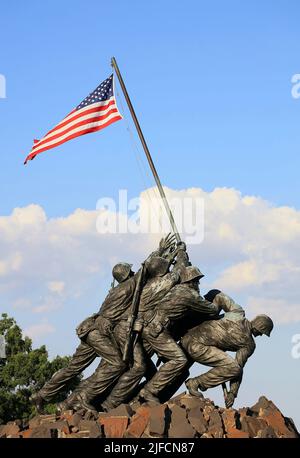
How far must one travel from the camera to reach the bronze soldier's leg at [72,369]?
18.9 meters

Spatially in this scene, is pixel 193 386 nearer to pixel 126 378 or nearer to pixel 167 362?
pixel 167 362

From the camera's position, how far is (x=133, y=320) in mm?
18469

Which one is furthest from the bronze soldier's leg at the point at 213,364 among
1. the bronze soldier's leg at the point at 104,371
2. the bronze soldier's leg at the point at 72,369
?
the bronze soldier's leg at the point at 72,369

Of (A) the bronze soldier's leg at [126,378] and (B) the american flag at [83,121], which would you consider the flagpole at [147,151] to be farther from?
(A) the bronze soldier's leg at [126,378]

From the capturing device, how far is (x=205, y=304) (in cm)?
1844

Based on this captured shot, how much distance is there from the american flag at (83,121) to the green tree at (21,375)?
16.9 metres

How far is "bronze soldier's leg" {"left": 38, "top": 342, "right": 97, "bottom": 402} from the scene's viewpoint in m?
18.9

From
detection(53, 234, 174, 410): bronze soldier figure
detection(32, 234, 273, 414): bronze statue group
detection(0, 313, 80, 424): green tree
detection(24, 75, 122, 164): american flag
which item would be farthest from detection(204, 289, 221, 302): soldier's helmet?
detection(0, 313, 80, 424): green tree

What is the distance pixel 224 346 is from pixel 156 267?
6.50 ft

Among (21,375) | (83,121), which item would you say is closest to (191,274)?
(83,121)

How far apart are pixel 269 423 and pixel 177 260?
12.0ft

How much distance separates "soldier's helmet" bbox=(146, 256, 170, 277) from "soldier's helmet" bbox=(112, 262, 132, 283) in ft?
1.43

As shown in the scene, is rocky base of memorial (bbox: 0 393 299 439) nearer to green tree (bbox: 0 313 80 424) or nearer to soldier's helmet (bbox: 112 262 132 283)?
soldier's helmet (bbox: 112 262 132 283)

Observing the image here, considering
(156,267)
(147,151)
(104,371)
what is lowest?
(104,371)
